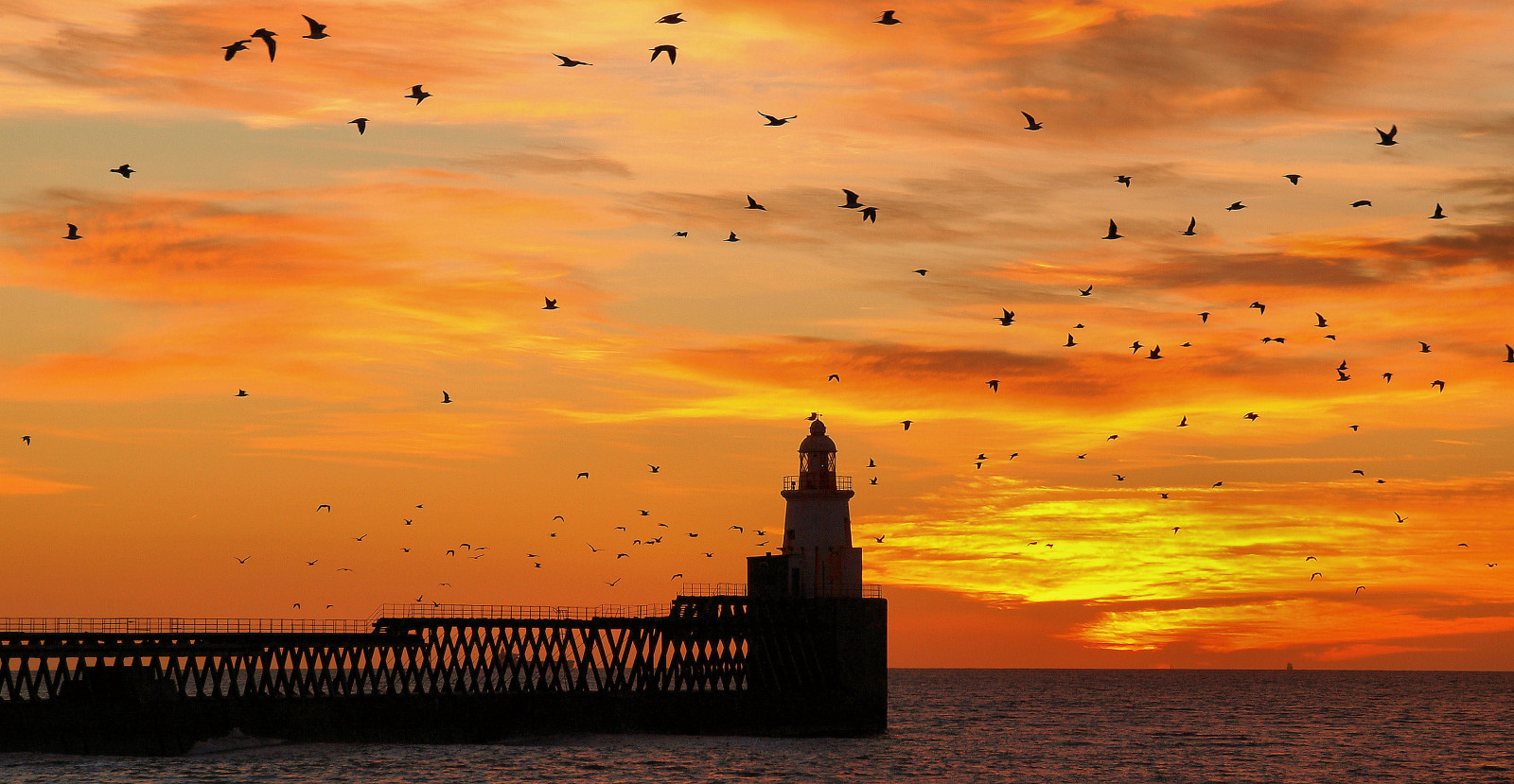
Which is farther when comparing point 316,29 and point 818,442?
point 818,442

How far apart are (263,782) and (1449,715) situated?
386 feet

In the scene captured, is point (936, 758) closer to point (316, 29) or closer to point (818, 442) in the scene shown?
point (818, 442)

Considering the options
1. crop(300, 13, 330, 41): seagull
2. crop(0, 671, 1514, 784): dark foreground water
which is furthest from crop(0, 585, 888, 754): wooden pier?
crop(300, 13, 330, 41): seagull

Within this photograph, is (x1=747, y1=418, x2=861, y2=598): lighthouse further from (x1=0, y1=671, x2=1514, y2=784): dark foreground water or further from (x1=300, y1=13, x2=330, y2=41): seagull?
(x1=300, y1=13, x2=330, y2=41): seagull

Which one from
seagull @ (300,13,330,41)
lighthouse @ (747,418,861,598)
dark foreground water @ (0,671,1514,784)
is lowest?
dark foreground water @ (0,671,1514,784)

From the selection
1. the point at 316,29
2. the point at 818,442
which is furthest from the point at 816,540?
the point at 316,29

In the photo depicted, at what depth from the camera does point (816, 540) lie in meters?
79.1

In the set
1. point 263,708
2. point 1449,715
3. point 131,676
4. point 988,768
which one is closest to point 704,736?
point 988,768

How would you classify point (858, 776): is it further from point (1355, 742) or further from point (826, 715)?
point (1355, 742)

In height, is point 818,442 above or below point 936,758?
above

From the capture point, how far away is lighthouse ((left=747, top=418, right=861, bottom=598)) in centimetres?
7894

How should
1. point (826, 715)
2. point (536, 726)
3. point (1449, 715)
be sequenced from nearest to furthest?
1. point (536, 726)
2. point (826, 715)
3. point (1449, 715)

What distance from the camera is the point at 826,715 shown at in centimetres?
7762

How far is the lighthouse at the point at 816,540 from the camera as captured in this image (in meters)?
78.9
